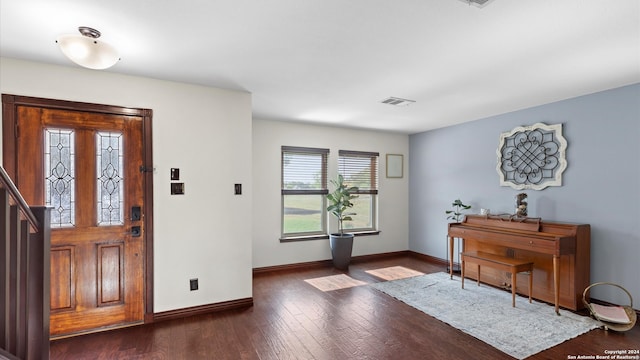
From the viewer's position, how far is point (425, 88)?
3352 mm

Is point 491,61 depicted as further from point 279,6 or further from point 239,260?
point 239,260

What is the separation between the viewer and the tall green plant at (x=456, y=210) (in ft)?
15.9

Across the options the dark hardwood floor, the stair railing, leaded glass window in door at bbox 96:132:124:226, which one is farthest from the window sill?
the stair railing

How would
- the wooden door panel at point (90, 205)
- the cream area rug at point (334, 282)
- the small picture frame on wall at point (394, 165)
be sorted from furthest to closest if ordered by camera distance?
the small picture frame on wall at point (394, 165)
the cream area rug at point (334, 282)
the wooden door panel at point (90, 205)

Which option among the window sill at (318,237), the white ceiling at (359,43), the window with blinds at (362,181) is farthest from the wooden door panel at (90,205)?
the window with blinds at (362,181)

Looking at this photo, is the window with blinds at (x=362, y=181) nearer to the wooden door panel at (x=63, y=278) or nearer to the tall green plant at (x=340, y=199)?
the tall green plant at (x=340, y=199)

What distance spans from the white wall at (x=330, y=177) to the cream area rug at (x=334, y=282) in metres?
0.75

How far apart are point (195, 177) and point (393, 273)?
3283mm

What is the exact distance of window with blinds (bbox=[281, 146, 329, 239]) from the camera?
17.0 ft

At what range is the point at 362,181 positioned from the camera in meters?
5.84

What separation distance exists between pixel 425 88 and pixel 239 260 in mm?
2780

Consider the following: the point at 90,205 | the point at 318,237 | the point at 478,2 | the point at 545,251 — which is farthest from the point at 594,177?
the point at 90,205

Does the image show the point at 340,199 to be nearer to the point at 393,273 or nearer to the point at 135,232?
the point at 393,273

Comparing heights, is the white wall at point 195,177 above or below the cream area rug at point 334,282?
above
